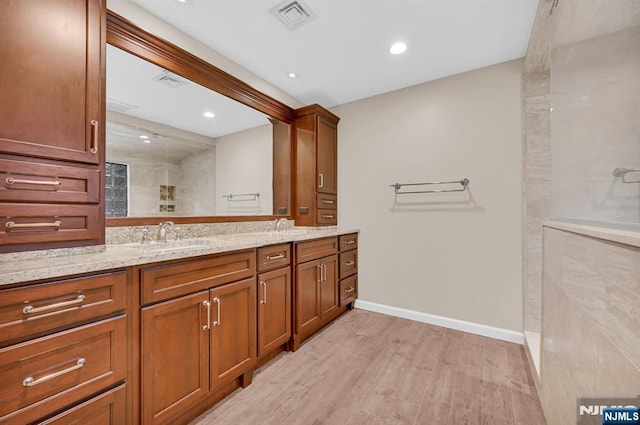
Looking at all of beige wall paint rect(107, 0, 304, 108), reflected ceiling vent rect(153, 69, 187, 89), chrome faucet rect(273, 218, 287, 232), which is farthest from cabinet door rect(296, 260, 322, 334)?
beige wall paint rect(107, 0, 304, 108)

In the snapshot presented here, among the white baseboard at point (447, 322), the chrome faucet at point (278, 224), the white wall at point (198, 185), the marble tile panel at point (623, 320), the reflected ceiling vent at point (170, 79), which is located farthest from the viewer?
the chrome faucet at point (278, 224)

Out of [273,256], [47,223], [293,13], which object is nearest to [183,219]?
[273,256]

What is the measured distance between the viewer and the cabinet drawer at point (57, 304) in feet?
2.73

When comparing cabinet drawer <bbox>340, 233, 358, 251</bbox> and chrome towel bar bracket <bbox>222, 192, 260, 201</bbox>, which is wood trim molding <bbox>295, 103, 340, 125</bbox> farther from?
cabinet drawer <bbox>340, 233, 358, 251</bbox>

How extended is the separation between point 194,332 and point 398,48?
248cm

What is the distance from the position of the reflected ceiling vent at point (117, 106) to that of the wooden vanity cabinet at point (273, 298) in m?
1.24

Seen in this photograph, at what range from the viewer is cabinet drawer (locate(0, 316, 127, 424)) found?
825mm

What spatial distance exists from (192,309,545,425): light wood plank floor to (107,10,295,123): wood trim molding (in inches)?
87.2

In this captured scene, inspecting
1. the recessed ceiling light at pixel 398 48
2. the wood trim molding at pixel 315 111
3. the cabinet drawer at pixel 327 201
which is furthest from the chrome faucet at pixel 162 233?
the recessed ceiling light at pixel 398 48

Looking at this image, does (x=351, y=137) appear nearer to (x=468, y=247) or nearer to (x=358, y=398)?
(x=468, y=247)

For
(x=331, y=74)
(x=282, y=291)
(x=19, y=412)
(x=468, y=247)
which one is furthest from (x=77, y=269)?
(x=468, y=247)

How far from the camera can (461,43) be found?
207 centimetres

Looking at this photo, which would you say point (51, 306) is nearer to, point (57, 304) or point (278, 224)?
point (57, 304)

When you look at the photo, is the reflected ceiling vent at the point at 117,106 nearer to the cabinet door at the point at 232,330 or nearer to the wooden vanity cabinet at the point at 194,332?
the wooden vanity cabinet at the point at 194,332
